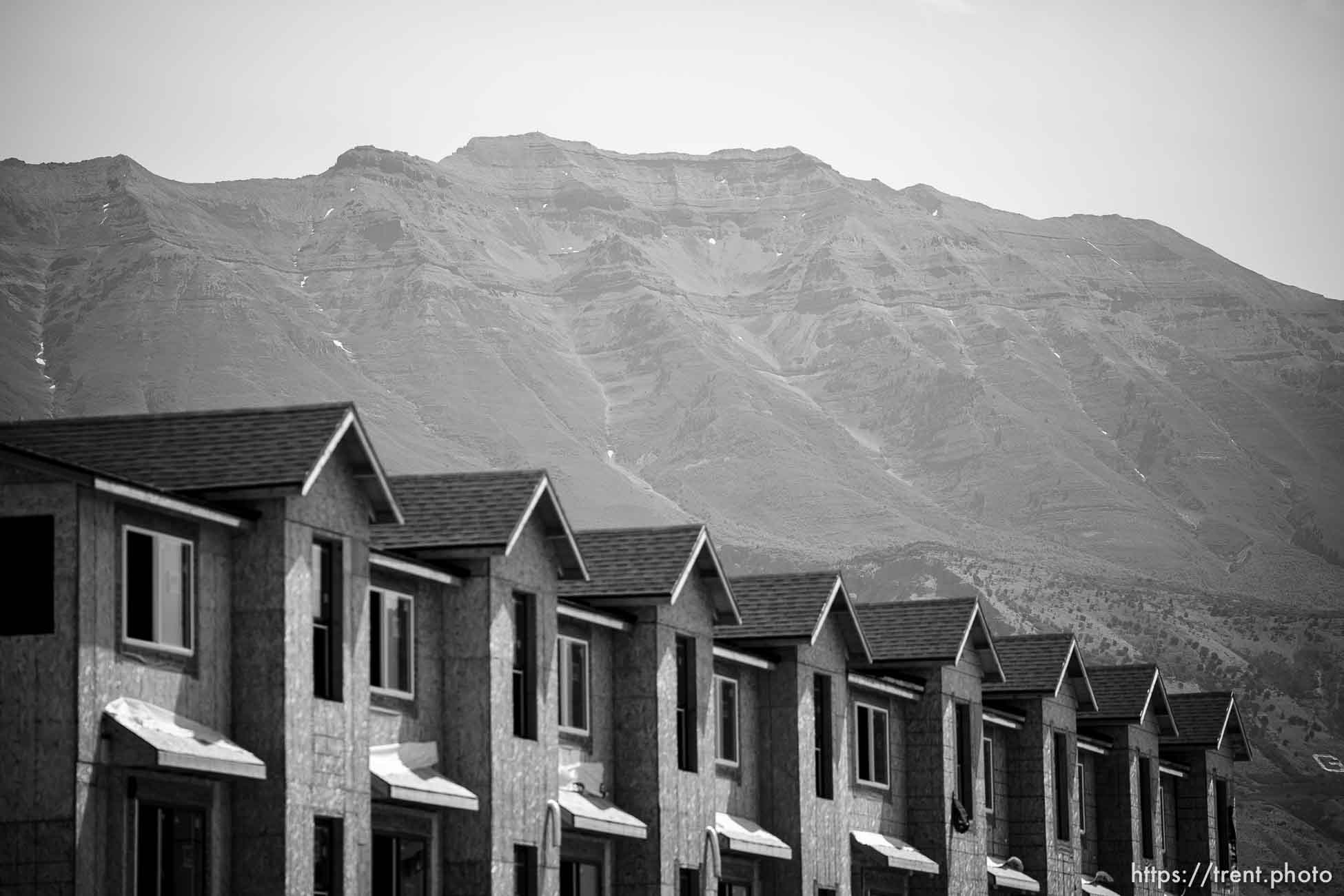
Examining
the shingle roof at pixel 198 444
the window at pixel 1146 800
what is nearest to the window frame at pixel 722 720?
the shingle roof at pixel 198 444

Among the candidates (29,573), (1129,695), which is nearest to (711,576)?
(29,573)

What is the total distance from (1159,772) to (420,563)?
37.1 meters

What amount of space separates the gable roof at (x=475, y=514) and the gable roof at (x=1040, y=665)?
2077 cm

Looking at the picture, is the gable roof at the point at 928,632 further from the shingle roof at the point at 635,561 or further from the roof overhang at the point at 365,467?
the roof overhang at the point at 365,467

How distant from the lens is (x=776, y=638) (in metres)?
44.2

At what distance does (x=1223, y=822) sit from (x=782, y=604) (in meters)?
29.0

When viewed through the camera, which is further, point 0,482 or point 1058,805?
point 1058,805

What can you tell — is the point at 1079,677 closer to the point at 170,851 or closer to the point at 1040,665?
the point at 1040,665

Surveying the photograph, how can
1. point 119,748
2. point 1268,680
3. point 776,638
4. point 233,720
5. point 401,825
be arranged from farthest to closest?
1. point 1268,680
2. point 776,638
3. point 401,825
4. point 233,720
5. point 119,748

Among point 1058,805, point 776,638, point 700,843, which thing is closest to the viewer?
point 700,843

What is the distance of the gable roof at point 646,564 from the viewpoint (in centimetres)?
3956

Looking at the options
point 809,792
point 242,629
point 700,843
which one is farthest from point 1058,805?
point 242,629

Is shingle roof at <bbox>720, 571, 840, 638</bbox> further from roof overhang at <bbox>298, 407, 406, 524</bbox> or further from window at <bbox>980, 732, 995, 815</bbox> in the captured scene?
roof overhang at <bbox>298, 407, 406, 524</bbox>

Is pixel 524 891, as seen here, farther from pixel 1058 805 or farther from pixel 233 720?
pixel 1058 805
